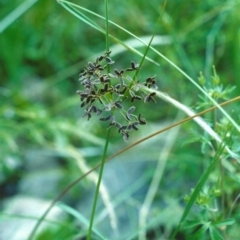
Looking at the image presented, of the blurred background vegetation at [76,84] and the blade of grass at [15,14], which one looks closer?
the blade of grass at [15,14]

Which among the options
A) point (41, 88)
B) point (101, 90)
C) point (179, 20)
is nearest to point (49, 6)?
point (41, 88)

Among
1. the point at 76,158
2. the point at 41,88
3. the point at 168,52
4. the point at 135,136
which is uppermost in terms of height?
the point at 41,88

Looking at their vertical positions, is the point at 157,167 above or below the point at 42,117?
below

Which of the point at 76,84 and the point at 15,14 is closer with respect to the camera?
the point at 15,14

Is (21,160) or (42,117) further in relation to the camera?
(21,160)

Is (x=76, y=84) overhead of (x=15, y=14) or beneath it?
overhead

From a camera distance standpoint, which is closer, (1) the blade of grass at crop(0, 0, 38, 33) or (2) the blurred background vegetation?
(1) the blade of grass at crop(0, 0, 38, 33)

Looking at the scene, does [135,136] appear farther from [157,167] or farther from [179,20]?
[179,20]

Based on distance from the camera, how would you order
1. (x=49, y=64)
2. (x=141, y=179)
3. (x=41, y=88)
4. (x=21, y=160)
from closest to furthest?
1. (x=141, y=179)
2. (x=21, y=160)
3. (x=41, y=88)
4. (x=49, y=64)
